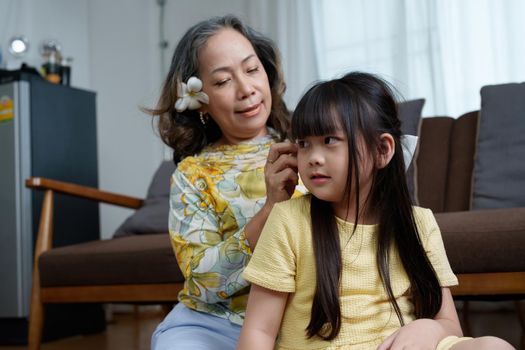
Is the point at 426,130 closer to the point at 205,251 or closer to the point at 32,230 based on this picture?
the point at 205,251

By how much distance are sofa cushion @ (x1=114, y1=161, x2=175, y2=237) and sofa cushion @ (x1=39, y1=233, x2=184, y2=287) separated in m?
0.28

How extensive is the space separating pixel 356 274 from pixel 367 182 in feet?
0.44

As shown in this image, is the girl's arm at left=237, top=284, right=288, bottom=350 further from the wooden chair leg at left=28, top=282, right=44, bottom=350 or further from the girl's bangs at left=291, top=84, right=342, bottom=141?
the wooden chair leg at left=28, top=282, right=44, bottom=350

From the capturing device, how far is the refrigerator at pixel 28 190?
2.94 metres

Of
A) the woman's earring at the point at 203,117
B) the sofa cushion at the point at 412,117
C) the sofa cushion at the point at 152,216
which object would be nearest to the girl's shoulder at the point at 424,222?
the woman's earring at the point at 203,117

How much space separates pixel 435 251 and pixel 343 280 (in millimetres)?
146

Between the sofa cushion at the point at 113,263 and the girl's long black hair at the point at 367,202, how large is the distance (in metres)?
1.16

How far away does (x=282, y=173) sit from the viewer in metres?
0.97

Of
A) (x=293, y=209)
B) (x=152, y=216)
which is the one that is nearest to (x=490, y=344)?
(x=293, y=209)

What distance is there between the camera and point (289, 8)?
3.37 metres

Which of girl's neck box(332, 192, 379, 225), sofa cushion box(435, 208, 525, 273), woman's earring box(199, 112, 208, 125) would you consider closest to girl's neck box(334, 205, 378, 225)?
girl's neck box(332, 192, 379, 225)

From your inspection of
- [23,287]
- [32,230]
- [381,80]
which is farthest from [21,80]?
[381,80]

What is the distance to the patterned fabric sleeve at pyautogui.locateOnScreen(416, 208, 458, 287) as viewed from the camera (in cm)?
91

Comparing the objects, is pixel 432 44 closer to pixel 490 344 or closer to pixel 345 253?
pixel 345 253
